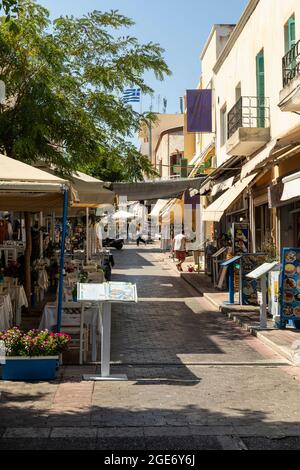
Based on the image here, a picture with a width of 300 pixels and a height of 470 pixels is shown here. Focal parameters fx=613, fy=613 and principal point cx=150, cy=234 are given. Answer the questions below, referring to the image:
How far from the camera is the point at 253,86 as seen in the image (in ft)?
57.2

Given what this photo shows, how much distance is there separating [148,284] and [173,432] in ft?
49.3

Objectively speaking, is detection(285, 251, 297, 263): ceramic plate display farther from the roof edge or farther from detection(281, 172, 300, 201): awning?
the roof edge

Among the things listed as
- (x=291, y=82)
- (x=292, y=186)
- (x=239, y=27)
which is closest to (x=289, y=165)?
(x=291, y=82)

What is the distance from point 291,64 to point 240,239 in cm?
550

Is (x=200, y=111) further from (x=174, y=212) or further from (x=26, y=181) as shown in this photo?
(x=26, y=181)

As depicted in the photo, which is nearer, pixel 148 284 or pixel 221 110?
pixel 148 284

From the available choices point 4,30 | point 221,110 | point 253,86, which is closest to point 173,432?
point 4,30

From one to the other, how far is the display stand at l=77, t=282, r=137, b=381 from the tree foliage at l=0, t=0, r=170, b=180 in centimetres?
423

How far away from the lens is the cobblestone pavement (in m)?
5.33

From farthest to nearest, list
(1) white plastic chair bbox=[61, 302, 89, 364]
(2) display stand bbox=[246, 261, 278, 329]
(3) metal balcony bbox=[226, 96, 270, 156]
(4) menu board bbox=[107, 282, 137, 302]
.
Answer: (3) metal balcony bbox=[226, 96, 270, 156]
(2) display stand bbox=[246, 261, 278, 329]
(1) white plastic chair bbox=[61, 302, 89, 364]
(4) menu board bbox=[107, 282, 137, 302]

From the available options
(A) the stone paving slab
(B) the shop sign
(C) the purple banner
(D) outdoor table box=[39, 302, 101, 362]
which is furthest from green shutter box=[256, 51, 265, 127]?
(D) outdoor table box=[39, 302, 101, 362]
